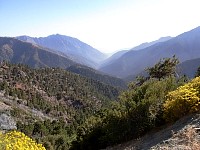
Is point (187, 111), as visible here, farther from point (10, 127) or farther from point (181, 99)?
point (10, 127)

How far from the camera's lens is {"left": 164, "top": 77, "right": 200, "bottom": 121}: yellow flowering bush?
16.8 meters

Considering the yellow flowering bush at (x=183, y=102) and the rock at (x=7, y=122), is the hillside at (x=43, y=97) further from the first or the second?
the yellow flowering bush at (x=183, y=102)

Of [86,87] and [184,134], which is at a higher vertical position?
[184,134]

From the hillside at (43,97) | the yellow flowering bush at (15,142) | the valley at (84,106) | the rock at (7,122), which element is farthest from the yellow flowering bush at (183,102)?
the hillside at (43,97)

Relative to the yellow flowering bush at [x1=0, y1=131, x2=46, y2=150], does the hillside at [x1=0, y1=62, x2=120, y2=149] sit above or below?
below

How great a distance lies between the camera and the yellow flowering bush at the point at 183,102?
16.8 m

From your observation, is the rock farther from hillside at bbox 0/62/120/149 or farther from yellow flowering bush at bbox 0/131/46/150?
yellow flowering bush at bbox 0/131/46/150

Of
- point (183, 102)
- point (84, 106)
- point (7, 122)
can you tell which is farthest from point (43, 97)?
point (183, 102)

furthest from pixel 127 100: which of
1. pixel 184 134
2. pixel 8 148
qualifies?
pixel 8 148

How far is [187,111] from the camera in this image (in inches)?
693

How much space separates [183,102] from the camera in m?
17.4

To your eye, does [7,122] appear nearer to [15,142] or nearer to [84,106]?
[84,106]

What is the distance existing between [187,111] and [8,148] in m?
9.63

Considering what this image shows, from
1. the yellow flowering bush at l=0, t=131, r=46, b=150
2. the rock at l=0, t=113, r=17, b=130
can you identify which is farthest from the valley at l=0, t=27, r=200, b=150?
the yellow flowering bush at l=0, t=131, r=46, b=150
